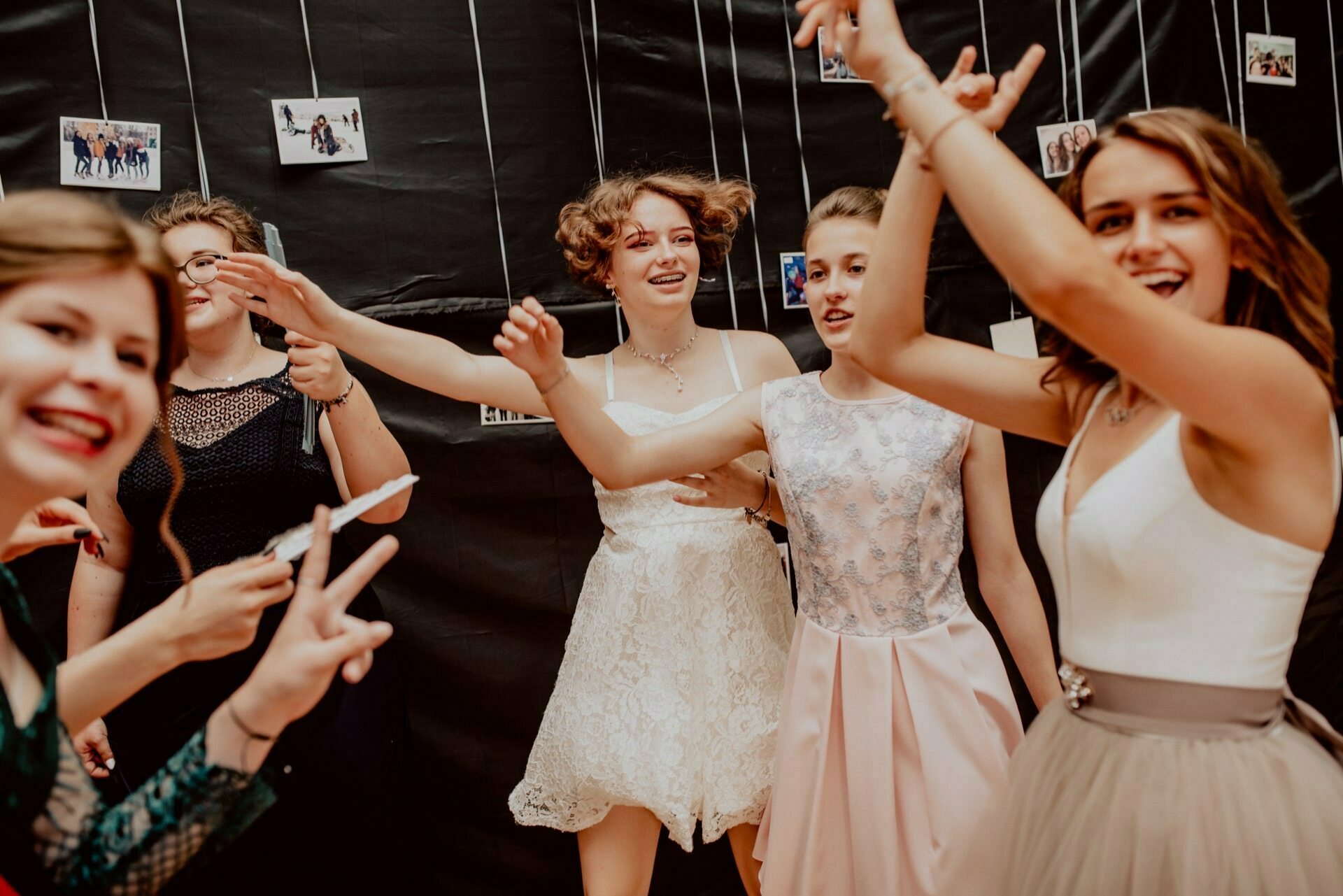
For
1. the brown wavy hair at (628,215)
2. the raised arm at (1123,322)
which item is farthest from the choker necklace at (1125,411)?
the brown wavy hair at (628,215)

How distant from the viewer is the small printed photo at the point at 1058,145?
2.82m

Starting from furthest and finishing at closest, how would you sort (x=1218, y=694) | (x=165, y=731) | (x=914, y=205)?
1. (x=165, y=731)
2. (x=914, y=205)
3. (x=1218, y=694)

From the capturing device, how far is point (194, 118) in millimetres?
2484

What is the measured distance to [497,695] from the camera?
2.70 metres

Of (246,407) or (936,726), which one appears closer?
(936,726)

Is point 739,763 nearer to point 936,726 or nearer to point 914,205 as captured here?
point 936,726

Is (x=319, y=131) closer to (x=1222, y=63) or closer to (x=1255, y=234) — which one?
(x=1255, y=234)

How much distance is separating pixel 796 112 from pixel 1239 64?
4.06 feet

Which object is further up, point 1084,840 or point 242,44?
point 242,44

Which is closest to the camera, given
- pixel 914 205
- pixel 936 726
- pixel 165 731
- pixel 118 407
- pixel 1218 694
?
pixel 118 407

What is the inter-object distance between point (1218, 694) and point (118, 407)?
1.18 meters

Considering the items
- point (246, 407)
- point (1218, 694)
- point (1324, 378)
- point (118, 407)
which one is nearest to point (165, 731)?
point (246, 407)

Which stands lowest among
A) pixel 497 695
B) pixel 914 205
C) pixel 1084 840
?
pixel 497 695

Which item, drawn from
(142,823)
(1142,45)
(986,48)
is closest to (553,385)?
(142,823)
